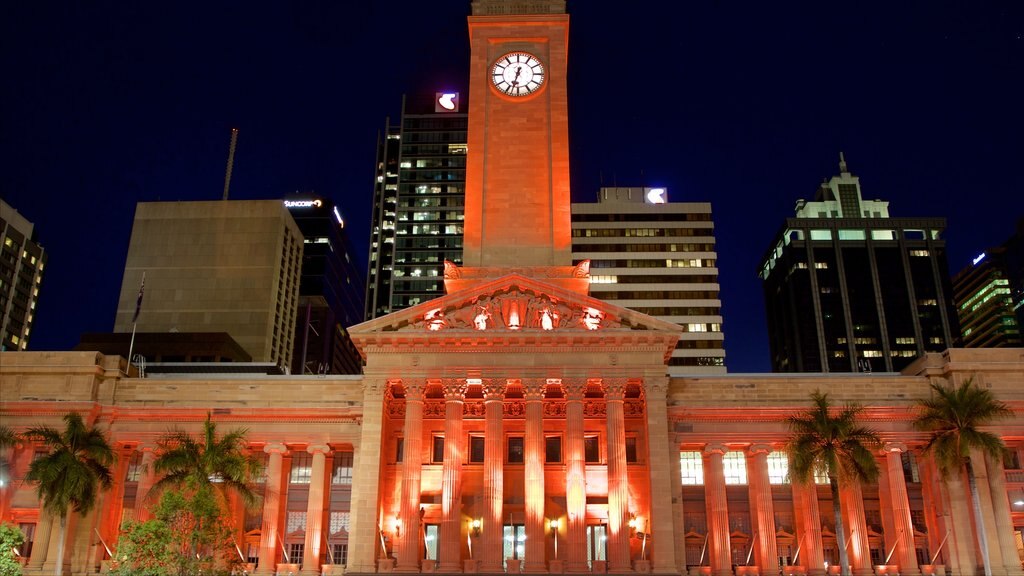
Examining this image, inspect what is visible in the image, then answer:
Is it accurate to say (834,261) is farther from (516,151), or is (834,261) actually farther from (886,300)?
(516,151)

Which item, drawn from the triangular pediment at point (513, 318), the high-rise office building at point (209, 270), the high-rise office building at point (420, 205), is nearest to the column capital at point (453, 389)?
the triangular pediment at point (513, 318)

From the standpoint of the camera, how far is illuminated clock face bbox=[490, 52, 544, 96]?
7956 cm

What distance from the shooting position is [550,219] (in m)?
74.2

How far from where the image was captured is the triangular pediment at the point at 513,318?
6034 cm

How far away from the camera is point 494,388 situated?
198ft

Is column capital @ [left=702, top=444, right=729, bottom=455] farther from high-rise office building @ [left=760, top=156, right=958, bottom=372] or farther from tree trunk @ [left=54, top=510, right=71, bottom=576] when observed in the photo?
high-rise office building @ [left=760, top=156, right=958, bottom=372]

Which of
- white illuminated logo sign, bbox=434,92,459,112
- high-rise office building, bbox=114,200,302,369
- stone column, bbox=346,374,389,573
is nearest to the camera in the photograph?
stone column, bbox=346,374,389,573

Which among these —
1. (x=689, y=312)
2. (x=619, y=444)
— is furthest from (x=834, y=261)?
(x=619, y=444)

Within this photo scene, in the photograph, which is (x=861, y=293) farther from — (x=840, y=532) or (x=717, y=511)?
(x=840, y=532)

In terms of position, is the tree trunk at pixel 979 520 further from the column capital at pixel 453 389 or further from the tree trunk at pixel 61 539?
the tree trunk at pixel 61 539

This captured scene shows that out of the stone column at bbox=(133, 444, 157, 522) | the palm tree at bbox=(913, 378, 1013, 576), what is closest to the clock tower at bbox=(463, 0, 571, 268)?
the stone column at bbox=(133, 444, 157, 522)

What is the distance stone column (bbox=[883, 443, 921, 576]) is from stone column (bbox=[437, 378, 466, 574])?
29805mm

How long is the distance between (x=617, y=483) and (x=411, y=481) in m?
13.3

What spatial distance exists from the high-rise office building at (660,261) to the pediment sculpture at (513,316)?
245ft
